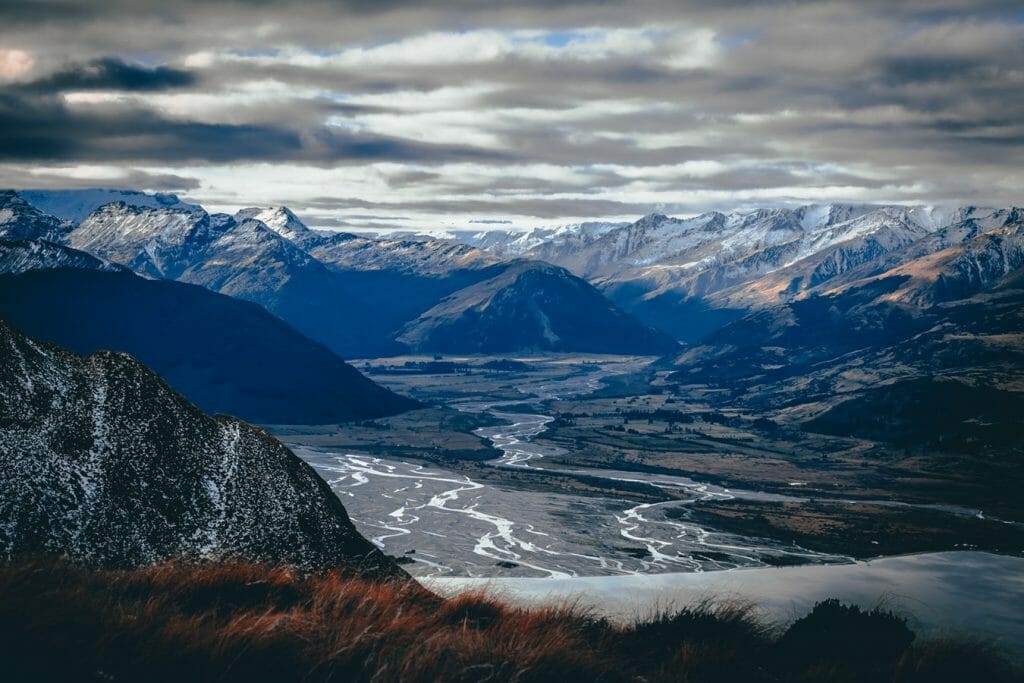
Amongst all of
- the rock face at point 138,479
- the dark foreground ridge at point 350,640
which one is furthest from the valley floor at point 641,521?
the dark foreground ridge at point 350,640

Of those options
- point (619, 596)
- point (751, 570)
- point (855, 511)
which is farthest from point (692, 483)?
point (619, 596)

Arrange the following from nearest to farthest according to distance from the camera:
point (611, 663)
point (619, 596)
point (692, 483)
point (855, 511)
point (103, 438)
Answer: point (611, 663) < point (103, 438) < point (619, 596) < point (855, 511) < point (692, 483)

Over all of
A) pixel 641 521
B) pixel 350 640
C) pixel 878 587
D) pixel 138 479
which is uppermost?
pixel 138 479

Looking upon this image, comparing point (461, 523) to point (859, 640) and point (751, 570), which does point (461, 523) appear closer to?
point (751, 570)

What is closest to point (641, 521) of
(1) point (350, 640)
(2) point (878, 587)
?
(2) point (878, 587)

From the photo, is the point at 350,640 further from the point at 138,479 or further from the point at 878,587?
the point at 878,587

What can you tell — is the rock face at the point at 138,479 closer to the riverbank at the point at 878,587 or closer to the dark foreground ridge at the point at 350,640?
the dark foreground ridge at the point at 350,640
